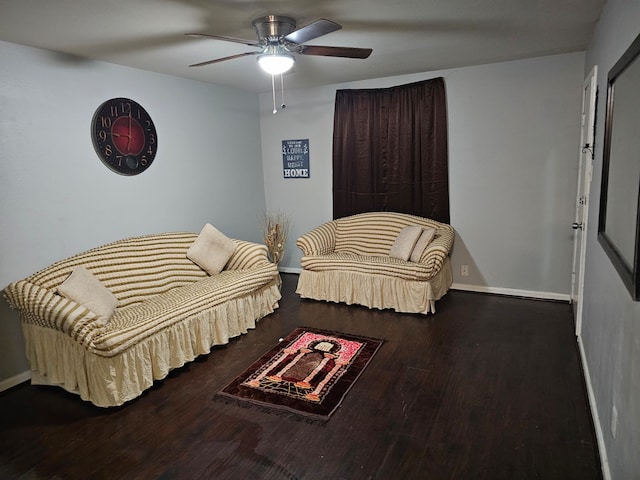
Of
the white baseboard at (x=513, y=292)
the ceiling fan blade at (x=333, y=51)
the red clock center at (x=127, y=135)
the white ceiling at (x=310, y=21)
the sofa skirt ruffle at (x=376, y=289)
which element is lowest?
the white baseboard at (x=513, y=292)

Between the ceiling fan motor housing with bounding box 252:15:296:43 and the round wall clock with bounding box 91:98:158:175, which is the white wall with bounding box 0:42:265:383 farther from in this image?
the ceiling fan motor housing with bounding box 252:15:296:43

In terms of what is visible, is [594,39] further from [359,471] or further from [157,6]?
[359,471]

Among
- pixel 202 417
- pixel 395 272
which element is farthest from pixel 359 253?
pixel 202 417

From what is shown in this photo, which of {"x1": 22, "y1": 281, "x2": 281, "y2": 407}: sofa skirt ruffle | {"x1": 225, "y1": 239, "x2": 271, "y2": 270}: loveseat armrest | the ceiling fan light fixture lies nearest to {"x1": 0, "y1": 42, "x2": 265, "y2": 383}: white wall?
{"x1": 22, "y1": 281, "x2": 281, "y2": 407}: sofa skirt ruffle

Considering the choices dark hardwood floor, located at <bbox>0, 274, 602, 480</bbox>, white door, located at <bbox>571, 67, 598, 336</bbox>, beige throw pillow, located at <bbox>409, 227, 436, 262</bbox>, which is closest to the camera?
dark hardwood floor, located at <bbox>0, 274, 602, 480</bbox>

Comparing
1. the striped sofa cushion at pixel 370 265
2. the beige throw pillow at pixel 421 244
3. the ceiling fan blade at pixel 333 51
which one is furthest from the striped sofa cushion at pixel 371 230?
the ceiling fan blade at pixel 333 51

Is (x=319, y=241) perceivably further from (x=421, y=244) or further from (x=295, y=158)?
(x=295, y=158)

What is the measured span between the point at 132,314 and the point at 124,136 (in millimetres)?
1712

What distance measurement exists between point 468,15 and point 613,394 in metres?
2.29

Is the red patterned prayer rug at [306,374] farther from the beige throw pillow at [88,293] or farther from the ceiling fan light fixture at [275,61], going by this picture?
the ceiling fan light fixture at [275,61]

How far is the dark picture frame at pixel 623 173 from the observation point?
1508 mm

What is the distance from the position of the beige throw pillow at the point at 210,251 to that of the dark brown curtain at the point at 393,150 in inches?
66.6

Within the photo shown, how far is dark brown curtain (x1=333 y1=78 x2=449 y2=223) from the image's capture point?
14.7 ft

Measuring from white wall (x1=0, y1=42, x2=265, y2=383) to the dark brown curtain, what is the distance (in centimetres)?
144
